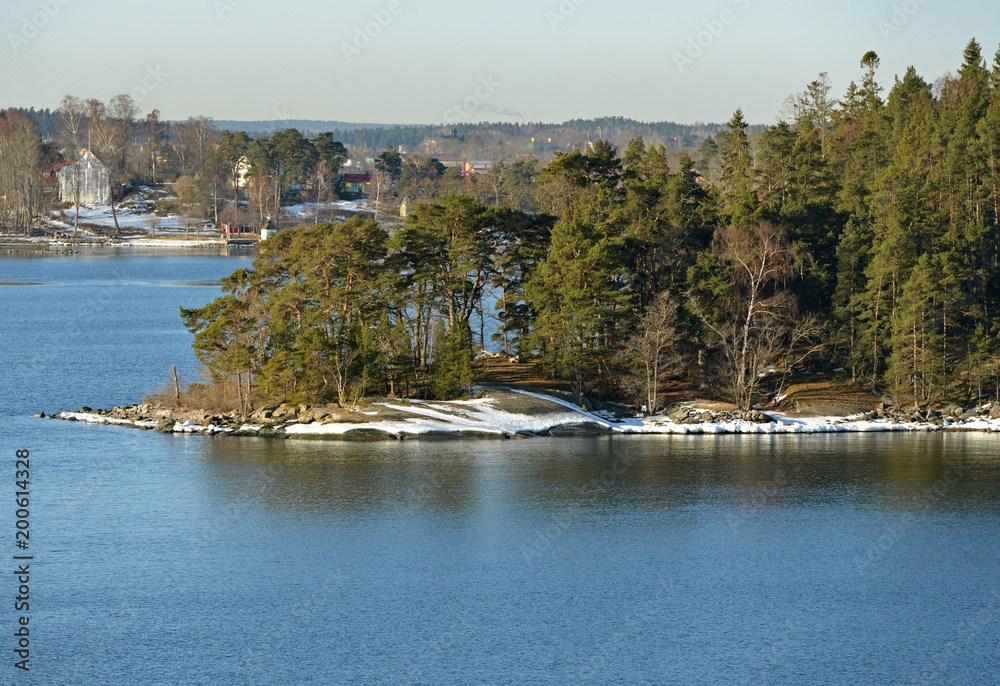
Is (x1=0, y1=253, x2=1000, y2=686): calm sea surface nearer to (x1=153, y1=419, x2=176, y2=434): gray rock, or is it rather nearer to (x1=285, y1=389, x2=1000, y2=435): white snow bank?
(x1=153, y1=419, x2=176, y2=434): gray rock

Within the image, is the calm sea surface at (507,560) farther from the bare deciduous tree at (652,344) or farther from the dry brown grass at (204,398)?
the bare deciduous tree at (652,344)

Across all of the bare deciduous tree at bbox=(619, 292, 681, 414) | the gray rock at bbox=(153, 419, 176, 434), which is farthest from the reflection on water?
the bare deciduous tree at bbox=(619, 292, 681, 414)

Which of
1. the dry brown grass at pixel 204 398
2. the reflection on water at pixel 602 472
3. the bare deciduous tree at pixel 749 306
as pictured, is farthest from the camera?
the bare deciduous tree at pixel 749 306

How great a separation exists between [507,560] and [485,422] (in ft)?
67.9

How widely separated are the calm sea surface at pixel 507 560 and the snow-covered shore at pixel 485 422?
1.73 metres

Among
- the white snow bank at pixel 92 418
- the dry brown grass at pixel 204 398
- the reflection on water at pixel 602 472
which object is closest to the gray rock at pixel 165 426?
the white snow bank at pixel 92 418

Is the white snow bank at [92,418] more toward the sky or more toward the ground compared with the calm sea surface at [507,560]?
more toward the sky

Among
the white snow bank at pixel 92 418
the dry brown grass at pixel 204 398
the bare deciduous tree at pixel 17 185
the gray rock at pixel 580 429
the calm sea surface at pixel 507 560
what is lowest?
the calm sea surface at pixel 507 560

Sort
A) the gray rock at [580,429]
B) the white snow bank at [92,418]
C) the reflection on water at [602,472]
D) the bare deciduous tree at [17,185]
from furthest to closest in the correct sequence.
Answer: the bare deciduous tree at [17,185]
the white snow bank at [92,418]
the gray rock at [580,429]
the reflection on water at [602,472]

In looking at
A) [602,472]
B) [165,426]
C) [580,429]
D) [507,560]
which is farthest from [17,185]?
[507,560]

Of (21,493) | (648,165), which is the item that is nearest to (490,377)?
(648,165)

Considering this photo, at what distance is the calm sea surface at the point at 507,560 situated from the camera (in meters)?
25.6

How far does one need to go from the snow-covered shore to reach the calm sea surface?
1.73 metres

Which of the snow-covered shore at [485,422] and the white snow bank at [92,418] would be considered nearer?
the snow-covered shore at [485,422]
